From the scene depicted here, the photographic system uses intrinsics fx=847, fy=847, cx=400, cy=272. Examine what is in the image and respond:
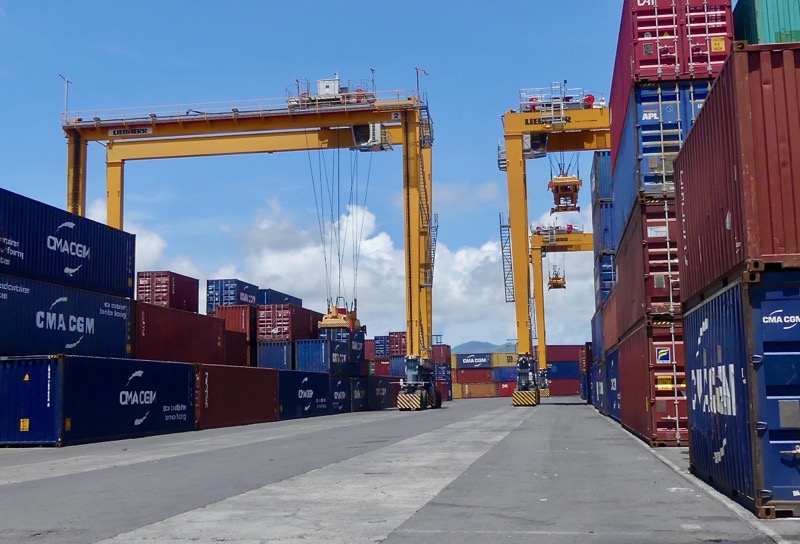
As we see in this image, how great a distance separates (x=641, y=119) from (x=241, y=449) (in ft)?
41.1

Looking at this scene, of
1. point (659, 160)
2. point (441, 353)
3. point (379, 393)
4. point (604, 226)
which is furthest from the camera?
point (441, 353)

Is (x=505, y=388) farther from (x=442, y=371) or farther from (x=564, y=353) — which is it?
(x=442, y=371)

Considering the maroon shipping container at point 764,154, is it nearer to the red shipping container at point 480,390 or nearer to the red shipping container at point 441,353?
the red shipping container at point 441,353

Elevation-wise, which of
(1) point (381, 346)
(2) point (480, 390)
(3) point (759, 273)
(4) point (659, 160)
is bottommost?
(2) point (480, 390)

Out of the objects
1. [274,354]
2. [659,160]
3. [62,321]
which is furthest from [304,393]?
[659,160]

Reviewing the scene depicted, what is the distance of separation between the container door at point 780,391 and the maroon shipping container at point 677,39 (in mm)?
10897

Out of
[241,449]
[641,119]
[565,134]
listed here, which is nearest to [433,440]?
[241,449]

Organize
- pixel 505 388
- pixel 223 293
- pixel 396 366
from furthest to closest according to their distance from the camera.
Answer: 1. pixel 505 388
2. pixel 396 366
3. pixel 223 293

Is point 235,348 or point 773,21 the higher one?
point 773,21

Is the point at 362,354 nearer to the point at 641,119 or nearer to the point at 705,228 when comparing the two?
the point at 641,119

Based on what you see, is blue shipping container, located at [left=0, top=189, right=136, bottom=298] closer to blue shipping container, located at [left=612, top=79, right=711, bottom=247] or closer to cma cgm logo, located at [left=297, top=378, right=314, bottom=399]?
cma cgm logo, located at [left=297, top=378, right=314, bottom=399]

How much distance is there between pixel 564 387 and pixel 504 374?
721 centimetres

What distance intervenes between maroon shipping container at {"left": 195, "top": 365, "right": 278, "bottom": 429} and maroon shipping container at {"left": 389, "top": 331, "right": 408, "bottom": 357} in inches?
1589

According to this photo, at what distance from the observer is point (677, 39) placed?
63.2 feet
